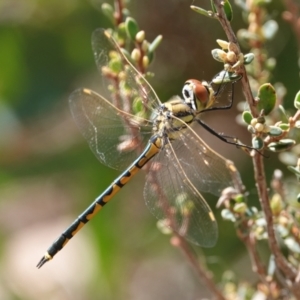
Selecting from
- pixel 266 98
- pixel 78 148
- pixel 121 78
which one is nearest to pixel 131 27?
pixel 121 78

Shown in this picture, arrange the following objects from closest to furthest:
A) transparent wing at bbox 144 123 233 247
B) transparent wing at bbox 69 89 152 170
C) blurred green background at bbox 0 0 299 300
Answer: transparent wing at bbox 144 123 233 247
transparent wing at bbox 69 89 152 170
blurred green background at bbox 0 0 299 300

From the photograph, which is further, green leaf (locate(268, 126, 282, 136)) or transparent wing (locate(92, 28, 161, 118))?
transparent wing (locate(92, 28, 161, 118))

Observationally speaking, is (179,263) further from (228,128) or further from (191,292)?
(228,128)

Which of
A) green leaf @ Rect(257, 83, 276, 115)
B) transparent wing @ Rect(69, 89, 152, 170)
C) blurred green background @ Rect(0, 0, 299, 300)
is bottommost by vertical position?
blurred green background @ Rect(0, 0, 299, 300)

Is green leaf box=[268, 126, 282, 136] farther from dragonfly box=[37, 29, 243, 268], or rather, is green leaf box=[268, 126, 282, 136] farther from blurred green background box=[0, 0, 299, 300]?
Result: blurred green background box=[0, 0, 299, 300]

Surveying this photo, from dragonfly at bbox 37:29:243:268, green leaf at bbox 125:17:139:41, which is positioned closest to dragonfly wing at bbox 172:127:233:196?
dragonfly at bbox 37:29:243:268

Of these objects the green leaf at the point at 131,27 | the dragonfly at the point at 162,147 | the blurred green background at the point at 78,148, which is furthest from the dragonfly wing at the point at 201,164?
the blurred green background at the point at 78,148

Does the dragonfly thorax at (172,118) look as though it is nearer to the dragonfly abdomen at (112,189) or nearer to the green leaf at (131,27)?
the dragonfly abdomen at (112,189)
